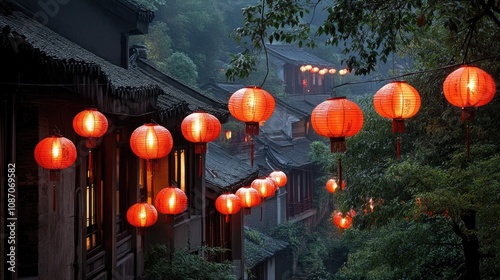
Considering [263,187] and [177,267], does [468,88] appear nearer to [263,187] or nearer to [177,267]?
[177,267]

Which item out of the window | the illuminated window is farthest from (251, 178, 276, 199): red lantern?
the window

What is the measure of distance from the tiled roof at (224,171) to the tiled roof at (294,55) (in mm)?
21388

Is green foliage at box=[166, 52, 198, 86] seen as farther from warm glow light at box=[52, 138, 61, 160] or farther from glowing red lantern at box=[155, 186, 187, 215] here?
warm glow light at box=[52, 138, 61, 160]

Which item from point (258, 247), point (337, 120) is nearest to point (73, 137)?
point (337, 120)

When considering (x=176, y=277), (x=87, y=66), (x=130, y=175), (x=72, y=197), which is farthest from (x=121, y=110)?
(x=176, y=277)

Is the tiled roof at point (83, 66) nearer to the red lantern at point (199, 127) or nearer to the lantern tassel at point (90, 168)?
the red lantern at point (199, 127)

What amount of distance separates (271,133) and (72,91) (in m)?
30.7

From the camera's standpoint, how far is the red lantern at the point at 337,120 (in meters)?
8.11

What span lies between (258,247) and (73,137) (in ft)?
58.5

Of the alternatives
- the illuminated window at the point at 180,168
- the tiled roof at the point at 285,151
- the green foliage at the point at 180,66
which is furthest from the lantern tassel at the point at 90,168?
the tiled roof at the point at 285,151

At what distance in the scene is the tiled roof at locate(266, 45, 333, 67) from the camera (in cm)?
4438

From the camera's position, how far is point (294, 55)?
4725 cm

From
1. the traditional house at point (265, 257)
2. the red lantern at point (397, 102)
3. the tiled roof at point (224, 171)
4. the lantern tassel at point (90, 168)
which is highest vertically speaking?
the red lantern at point (397, 102)

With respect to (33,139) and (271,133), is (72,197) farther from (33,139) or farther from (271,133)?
(271,133)
